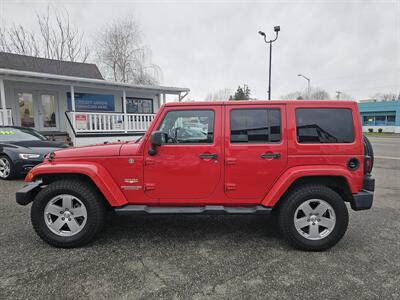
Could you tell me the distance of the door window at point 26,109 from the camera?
1211 centimetres

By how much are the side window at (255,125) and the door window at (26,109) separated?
42.6 feet

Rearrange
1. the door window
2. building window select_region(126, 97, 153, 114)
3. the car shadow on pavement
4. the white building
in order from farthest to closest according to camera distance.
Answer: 1. building window select_region(126, 97, 153, 114)
2. the door window
3. the white building
4. the car shadow on pavement

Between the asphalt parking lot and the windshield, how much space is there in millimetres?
4205

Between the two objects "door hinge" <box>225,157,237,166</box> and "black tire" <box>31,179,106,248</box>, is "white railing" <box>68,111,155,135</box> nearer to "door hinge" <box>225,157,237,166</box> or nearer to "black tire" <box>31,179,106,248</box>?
"black tire" <box>31,179,106,248</box>

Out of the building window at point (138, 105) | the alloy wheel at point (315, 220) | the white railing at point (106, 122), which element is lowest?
the alloy wheel at point (315, 220)

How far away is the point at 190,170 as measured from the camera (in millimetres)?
3109

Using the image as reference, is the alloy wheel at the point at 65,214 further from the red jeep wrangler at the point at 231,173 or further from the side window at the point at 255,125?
the side window at the point at 255,125

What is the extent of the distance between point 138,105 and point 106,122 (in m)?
3.75

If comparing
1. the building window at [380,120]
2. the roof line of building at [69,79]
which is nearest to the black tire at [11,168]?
the roof line of building at [69,79]

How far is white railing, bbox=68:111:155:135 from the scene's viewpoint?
1145cm

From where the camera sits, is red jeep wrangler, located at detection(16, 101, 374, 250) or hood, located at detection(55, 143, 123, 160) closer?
red jeep wrangler, located at detection(16, 101, 374, 250)

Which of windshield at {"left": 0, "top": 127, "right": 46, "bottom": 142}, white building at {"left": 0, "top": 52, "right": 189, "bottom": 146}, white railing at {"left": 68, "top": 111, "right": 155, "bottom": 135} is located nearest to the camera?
windshield at {"left": 0, "top": 127, "right": 46, "bottom": 142}

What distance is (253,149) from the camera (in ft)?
10.1

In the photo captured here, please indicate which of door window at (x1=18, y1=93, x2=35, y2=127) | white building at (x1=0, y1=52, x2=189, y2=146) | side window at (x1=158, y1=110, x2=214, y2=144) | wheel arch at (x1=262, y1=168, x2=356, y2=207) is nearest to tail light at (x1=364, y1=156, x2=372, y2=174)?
wheel arch at (x1=262, y1=168, x2=356, y2=207)
